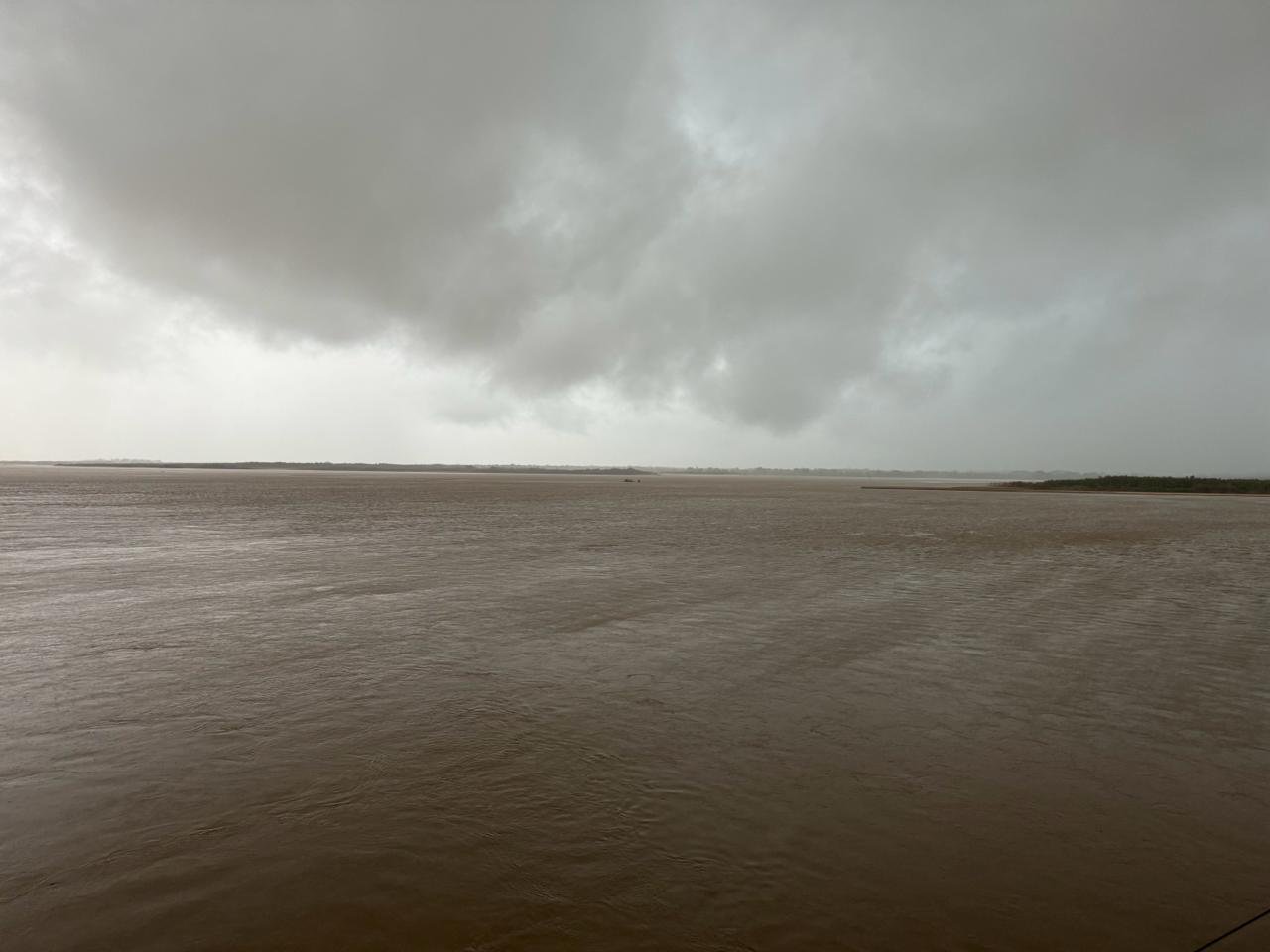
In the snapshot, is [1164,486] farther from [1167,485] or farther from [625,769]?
[625,769]

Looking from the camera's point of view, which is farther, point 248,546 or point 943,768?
point 248,546

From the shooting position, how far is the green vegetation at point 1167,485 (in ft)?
327

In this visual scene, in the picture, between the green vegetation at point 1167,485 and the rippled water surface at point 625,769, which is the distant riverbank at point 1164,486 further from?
the rippled water surface at point 625,769

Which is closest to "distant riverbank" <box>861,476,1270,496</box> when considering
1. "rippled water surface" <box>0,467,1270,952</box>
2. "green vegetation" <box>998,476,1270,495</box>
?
"green vegetation" <box>998,476,1270,495</box>

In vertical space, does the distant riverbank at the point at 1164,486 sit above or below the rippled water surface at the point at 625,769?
above

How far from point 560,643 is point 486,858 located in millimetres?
6612

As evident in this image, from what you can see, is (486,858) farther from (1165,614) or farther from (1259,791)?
(1165,614)

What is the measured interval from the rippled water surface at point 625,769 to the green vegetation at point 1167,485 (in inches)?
4328

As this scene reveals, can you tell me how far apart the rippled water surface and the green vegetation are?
109924 mm

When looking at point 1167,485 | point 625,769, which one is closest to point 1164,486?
point 1167,485

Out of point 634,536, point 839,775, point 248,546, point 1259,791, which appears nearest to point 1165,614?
point 1259,791

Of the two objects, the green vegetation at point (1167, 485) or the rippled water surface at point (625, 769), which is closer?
the rippled water surface at point (625, 769)

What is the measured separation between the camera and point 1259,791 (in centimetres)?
645

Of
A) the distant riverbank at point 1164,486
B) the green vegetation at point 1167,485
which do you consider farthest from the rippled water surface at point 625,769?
the green vegetation at point 1167,485
